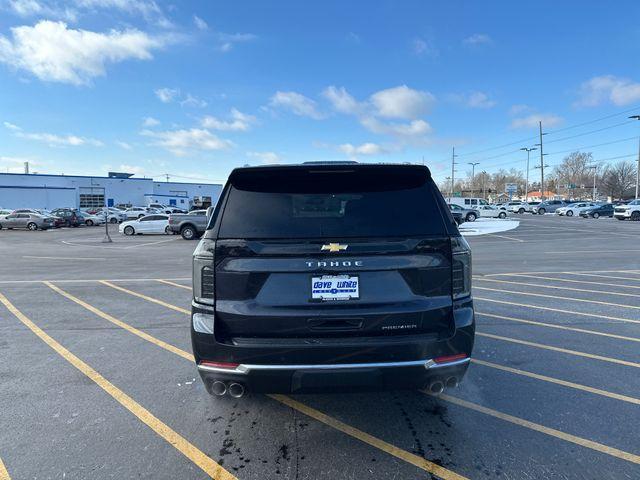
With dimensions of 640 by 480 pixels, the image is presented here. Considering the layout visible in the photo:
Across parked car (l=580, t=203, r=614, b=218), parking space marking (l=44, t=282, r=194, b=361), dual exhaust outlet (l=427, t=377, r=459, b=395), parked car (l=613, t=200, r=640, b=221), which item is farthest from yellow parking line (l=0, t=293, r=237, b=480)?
parked car (l=580, t=203, r=614, b=218)

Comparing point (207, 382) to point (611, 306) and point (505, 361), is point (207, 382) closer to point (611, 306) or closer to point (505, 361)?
point (505, 361)

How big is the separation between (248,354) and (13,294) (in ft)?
25.4

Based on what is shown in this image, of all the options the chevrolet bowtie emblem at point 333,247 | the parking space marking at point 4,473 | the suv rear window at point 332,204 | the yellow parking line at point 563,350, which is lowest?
the parking space marking at point 4,473

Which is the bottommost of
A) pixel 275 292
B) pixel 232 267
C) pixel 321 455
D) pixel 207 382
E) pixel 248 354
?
pixel 321 455

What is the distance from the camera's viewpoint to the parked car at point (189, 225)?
22734mm

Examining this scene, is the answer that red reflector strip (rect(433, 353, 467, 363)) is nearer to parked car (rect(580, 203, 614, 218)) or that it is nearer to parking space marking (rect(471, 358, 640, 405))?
parking space marking (rect(471, 358, 640, 405))

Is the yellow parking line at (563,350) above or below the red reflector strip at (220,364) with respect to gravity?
below

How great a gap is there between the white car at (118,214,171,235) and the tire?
377cm

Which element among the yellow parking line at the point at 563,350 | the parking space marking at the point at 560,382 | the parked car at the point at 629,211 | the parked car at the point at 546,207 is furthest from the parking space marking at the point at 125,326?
the parked car at the point at 546,207

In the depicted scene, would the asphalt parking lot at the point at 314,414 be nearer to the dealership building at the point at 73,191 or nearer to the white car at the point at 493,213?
the white car at the point at 493,213

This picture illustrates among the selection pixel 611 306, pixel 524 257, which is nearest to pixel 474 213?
pixel 524 257

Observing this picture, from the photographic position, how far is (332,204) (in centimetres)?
281

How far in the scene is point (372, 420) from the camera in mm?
3164

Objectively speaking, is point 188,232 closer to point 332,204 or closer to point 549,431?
point 332,204
